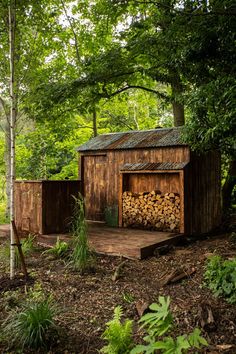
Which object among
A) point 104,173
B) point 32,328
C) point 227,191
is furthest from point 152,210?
point 32,328

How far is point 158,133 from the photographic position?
327 inches

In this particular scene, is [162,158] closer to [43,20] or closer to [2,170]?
[43,20]

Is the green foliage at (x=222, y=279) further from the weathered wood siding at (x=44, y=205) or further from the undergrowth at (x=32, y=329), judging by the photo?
the weathered wood siding at (x=44, y=205)

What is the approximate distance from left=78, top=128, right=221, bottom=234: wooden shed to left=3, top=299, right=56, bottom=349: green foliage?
449 centimetres

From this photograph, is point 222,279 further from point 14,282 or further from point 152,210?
point 152,210

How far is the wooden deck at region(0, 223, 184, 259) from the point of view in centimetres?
557

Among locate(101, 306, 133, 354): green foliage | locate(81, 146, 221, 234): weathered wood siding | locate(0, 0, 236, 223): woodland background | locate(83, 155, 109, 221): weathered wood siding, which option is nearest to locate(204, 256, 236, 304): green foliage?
locate(101, 306, 133, 354): green foliage

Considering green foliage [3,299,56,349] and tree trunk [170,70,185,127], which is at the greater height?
tree trunk [170,70,185,127]

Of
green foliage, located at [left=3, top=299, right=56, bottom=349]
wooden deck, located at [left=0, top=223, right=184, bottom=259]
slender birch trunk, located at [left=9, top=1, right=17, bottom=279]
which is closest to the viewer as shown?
green foliage, located at [left=3, top=299, right=56, bottom=349]

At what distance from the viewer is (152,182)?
25.5 ft

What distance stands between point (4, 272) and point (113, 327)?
305 centimetres

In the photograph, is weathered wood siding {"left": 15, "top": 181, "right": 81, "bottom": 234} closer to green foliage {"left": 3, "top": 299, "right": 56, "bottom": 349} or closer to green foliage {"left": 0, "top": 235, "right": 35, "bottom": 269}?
green foliage {"left": 0, "top": 235, "right": 35, "bottom": 269}

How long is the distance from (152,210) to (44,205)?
265cm

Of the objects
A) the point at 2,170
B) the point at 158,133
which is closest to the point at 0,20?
the point at 158,133
